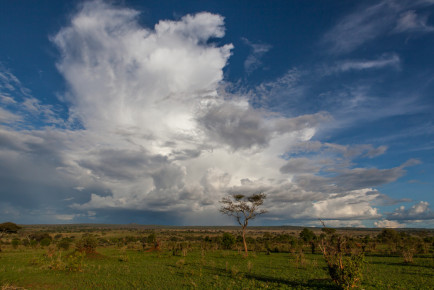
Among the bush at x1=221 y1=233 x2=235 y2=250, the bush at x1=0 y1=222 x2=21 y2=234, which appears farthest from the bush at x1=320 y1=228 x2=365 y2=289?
the bush at x1=0 y1=222 x2=21 y2=234

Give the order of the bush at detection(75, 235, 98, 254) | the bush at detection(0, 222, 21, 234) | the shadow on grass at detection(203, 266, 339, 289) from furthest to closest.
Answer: the bush at detection(0, 222, 21, 234) < the bush at detection(75, 235, 98, 254) < the shadow on grass at detection(203, 266, 339, 289)

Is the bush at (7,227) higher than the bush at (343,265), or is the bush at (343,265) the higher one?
the bush at (7,227)

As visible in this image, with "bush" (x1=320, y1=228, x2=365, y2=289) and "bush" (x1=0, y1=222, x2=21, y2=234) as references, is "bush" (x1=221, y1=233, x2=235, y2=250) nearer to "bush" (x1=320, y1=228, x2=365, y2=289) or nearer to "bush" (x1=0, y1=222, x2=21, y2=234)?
"bush" (x1=0, y1=222, x2=21, y2=234)

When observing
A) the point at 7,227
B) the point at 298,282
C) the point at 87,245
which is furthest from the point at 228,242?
the point at 7,227

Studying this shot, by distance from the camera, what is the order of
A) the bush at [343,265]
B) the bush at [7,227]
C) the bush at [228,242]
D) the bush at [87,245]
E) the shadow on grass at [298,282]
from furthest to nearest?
the bush at [228,242] < the bush at [7,227] < the bush at [87,245] < the shadow on grass at [298,282] < the bush at [343,265]

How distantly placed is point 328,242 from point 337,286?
256 cm

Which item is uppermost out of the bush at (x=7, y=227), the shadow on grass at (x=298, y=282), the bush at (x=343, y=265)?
the bush at (x=7, y=227)

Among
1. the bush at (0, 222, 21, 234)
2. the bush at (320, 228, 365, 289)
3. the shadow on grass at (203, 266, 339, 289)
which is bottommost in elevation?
the shadow on grass at (203, 266, 339, 289)

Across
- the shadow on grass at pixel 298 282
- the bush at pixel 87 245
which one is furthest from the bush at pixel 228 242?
the shadow on grass at pixel 298 282

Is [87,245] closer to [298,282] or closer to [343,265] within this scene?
[298,282]

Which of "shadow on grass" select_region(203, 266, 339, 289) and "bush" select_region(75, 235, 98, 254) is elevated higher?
"bush" select_region(75, 235, 98, 254)

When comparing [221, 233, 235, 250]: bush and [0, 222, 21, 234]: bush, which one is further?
[221, 233, 235, 250]: bush

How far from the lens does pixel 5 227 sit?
5238 centimetres

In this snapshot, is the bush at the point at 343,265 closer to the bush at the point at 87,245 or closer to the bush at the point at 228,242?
the bush at the point at 87,245
